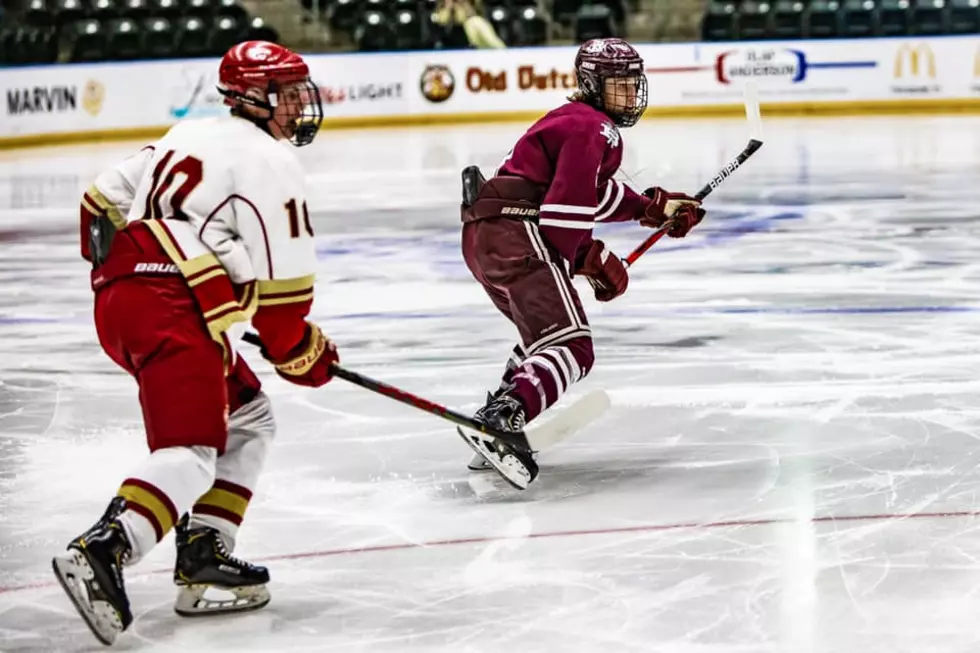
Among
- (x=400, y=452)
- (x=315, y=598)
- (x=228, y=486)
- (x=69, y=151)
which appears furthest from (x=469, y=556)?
(x=69, y=151)

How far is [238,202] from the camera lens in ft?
9.44

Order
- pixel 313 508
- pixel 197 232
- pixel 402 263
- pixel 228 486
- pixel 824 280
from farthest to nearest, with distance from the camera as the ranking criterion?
pixel 402 263 → pixel 824 280 → pixel 313 508 → pixel 228 486 → pixel 197 232

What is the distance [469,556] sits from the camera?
3.49 m

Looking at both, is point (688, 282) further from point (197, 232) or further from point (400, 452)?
point (197, 232)

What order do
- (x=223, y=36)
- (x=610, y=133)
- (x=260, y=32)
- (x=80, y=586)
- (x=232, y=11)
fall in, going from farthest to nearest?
(x=232, y=11) → (x=223, y=36) → (x=260, y=32) → (x=610, y=133) → (x=80, y=586)

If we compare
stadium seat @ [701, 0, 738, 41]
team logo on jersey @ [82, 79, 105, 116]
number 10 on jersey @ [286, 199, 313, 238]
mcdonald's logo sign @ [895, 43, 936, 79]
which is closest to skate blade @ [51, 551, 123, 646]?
number 10 on jersey @ [286, 199, 313, 238]

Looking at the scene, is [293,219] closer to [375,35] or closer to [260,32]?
[260,32]

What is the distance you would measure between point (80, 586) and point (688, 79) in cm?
1395

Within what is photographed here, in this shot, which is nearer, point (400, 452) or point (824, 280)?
point (400, 452)

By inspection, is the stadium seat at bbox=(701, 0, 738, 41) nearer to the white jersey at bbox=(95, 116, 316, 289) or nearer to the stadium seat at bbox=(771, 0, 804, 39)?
the stadium seat at bbox=(771, 0, 804, 39)

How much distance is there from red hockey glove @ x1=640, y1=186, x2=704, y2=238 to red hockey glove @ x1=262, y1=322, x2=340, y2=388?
1.48 meters

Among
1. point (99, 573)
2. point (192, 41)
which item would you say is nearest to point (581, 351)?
point (99, 573)

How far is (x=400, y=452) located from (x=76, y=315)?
2.59 m

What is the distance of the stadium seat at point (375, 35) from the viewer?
53.0 feet
